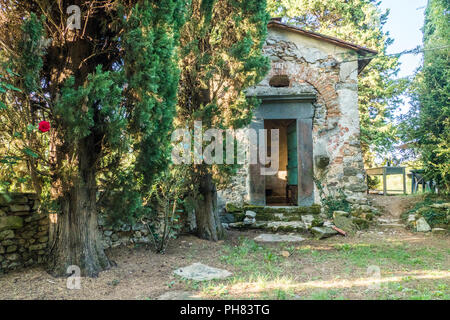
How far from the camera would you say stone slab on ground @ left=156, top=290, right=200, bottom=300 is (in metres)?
2.75

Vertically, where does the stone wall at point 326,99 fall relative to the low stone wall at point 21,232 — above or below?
above

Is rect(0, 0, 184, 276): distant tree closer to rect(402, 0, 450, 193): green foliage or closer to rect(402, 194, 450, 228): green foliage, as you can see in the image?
rect(402, 194, 450, 228): green foliage

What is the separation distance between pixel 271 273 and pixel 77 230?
7.51ft

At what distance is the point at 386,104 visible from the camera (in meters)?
11.5

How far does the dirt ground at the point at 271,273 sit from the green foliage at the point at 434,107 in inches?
78.4

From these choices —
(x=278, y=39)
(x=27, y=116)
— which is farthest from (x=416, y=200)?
(x=27, y=116)

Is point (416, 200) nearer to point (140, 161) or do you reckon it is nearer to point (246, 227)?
point (246, 227)

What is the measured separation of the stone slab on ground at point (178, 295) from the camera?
9.04 feet

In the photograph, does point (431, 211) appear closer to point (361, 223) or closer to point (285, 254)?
point (361, 223)

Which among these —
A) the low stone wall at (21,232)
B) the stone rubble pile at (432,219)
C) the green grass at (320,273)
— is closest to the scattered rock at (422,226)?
the stone rubble pile at (432,219)

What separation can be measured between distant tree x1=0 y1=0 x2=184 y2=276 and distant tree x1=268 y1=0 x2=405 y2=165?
9224 millimetres

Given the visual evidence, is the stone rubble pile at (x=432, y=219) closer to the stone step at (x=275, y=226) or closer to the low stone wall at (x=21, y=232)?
the stone step at (x=275, y=226)

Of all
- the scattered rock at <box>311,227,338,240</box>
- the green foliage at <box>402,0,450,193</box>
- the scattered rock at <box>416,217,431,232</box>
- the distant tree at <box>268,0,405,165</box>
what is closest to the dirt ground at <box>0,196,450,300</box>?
the scattered rock at <box>311,227,338,240</box>

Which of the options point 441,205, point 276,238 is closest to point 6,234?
point 276,238
